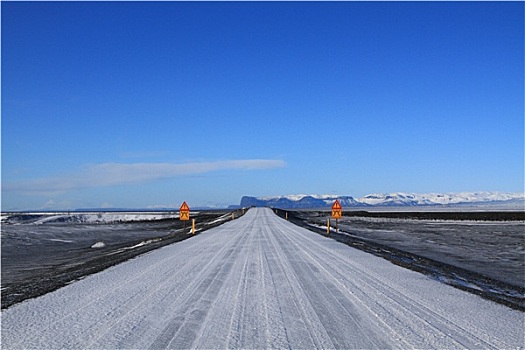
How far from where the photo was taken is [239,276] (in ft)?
37.9

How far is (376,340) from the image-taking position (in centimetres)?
614

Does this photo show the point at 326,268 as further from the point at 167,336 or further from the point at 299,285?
the point at 167,336

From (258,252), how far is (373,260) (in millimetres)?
4410

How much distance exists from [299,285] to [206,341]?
4.52 m

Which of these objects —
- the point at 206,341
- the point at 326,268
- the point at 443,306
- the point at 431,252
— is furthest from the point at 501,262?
the point at 206,341

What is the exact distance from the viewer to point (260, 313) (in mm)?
7613

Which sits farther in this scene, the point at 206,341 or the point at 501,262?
the point at 501,262

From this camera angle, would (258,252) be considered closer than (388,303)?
No

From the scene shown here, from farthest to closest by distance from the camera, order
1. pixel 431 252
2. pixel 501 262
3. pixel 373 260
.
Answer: pixel 431 252, pixel 501 262, pixel 373 260

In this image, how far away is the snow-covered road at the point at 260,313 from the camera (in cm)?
616

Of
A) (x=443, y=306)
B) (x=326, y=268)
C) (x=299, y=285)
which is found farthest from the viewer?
(x=326, y=268)

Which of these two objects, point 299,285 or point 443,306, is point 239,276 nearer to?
point 299,285

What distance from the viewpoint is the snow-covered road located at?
616 centimetres

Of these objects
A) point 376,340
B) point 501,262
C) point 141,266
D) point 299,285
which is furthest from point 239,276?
point 501,262
